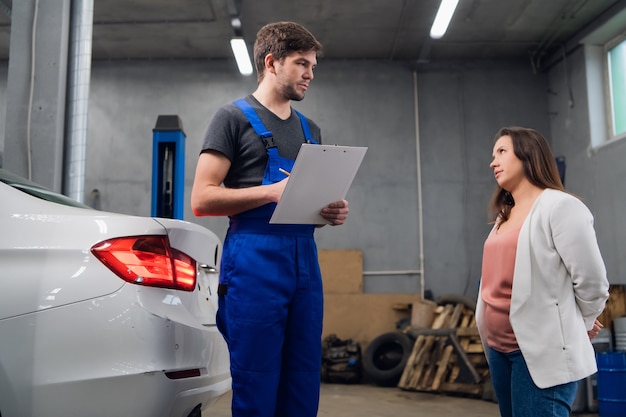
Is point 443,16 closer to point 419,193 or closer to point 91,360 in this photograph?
point 419,193

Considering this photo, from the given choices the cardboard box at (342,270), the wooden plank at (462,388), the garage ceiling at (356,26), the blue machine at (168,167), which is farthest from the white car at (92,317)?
the cardboard box at (342,270)

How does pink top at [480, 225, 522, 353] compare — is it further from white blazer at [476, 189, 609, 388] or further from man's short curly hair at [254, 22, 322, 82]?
man's short curly hair at [254, 22, 322, 82]

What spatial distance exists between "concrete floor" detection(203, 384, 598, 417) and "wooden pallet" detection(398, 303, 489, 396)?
0.14 meters

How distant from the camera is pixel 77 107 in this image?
3.89 meters

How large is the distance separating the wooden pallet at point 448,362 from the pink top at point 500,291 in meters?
4.77

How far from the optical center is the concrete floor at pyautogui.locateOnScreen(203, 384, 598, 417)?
17.4ft

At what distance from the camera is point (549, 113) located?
8.93 metres

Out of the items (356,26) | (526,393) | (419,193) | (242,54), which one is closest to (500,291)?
(526,393)

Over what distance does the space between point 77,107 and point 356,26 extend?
494 centimetres

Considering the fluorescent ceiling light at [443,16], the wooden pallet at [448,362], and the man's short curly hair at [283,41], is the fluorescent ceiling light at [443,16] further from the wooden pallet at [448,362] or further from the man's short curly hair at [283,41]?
the man's short curly hair at [283,41]

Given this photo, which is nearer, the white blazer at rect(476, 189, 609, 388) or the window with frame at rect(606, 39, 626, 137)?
the white blazer at rect(476, 189, 609, 388)

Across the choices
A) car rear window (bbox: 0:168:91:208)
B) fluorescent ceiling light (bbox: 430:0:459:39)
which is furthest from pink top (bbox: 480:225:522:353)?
fluorescent ceiling light (bbox: 430:0:459:39)

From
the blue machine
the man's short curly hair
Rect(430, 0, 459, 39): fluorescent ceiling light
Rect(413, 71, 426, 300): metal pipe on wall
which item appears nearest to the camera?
the man's short curly hair

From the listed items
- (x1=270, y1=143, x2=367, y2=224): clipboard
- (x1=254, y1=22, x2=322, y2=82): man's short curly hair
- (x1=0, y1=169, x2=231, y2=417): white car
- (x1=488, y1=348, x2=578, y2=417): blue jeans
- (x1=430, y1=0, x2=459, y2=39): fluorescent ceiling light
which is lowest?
(x1=488, y1=348, x2=578, y2=417): blue jeans
